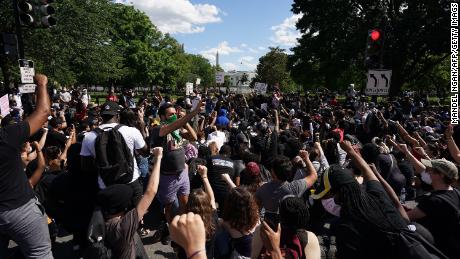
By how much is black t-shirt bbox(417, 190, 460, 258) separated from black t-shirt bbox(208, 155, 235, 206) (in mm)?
2781

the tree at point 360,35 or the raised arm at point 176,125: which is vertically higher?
the tree at point 360,35

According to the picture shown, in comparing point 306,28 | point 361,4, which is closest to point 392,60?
point 361,4

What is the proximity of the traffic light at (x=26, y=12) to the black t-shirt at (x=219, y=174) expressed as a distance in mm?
5707

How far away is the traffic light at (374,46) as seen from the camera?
8.11 m

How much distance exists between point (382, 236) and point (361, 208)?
0.23m

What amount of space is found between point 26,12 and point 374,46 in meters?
8.05

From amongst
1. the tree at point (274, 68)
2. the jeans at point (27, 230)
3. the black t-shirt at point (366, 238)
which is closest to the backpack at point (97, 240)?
the jeans at point (27, 230)

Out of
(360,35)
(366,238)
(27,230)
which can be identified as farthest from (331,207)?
(360,35)

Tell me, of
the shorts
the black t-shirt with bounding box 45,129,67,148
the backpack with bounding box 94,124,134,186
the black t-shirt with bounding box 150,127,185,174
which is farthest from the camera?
the black t-shirt with bounding box 45,129,67,148

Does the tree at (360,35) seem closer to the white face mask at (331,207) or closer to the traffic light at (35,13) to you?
the traffic light at (35,13)

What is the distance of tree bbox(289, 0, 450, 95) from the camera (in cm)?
2406

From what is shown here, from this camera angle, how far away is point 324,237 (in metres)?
5.39

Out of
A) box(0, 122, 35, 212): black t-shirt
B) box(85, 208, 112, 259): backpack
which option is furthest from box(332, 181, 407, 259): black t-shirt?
box(0, 122, 35, 212): black t-shirt

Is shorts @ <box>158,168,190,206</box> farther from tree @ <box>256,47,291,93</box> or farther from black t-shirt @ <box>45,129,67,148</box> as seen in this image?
tree @ <box>256,47,291,93</box>
